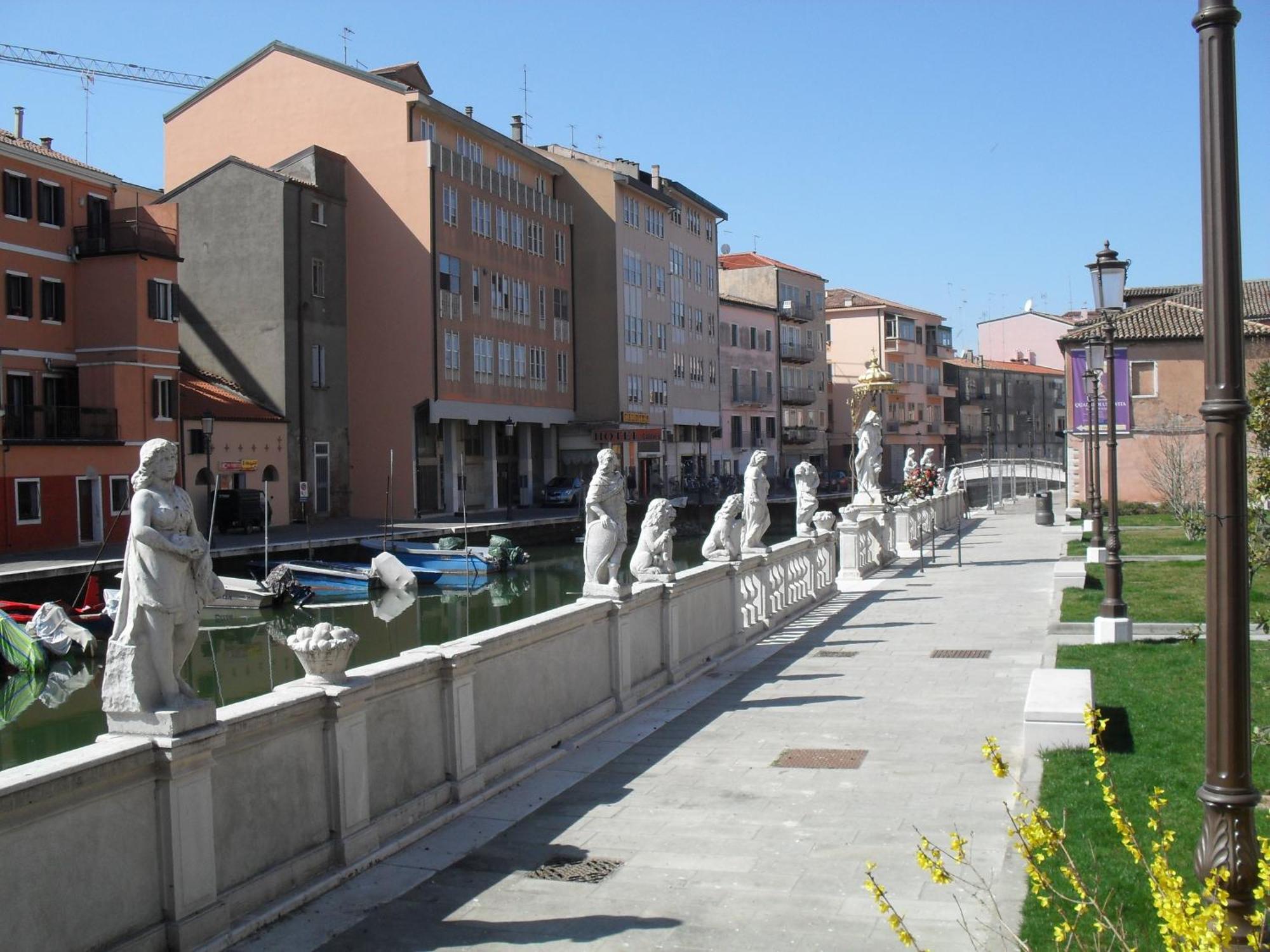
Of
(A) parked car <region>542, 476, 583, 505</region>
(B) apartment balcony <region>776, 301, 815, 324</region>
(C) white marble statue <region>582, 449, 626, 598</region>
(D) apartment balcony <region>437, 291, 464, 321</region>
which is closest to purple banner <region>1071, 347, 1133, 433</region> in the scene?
(A) parked car <region>542, 476, 583, 505</region>

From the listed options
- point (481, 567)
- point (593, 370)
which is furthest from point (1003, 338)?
point (481, 567)

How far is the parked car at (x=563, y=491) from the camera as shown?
190 ft

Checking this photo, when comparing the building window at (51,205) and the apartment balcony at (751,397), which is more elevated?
the building window at (51,205)

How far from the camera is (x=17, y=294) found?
37.4 meters

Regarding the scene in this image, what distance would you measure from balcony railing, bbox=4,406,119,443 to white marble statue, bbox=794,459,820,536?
23070 mm

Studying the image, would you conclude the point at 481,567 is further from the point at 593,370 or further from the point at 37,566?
the point at 593,370

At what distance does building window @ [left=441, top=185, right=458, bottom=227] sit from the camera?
5138cm

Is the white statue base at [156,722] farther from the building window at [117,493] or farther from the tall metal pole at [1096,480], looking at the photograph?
the building window at [117,493]

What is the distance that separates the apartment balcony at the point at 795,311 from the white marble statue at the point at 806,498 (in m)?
61.8

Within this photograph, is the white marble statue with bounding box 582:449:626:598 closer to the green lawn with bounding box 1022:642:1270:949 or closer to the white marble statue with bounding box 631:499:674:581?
the white marble statue with bounding box 631:499:674:581

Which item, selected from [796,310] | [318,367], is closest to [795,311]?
[796,310]

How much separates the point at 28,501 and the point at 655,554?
28433 millimetres

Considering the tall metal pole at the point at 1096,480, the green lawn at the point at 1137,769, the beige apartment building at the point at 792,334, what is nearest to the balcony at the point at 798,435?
the beige apartment building at the point at 792,334

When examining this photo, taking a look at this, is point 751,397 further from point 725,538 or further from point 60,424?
point 725,538
